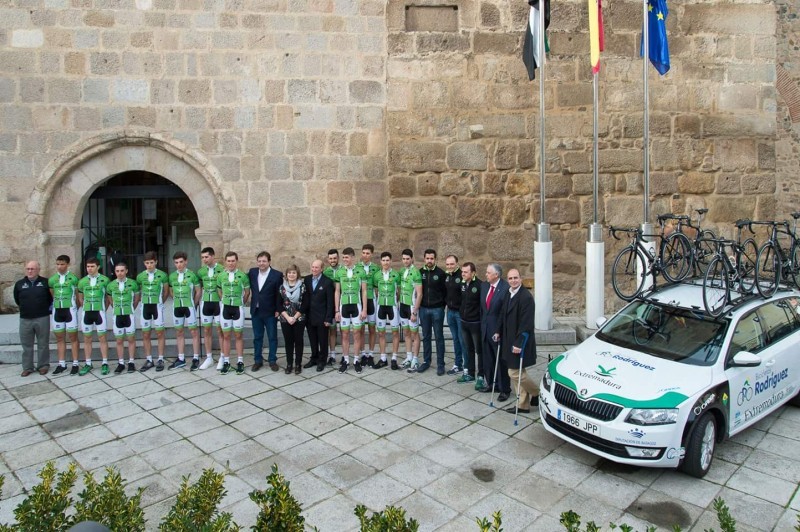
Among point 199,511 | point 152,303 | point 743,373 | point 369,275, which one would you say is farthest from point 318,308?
point 199,511

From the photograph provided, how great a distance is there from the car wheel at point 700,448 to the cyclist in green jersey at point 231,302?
5755 millimetres

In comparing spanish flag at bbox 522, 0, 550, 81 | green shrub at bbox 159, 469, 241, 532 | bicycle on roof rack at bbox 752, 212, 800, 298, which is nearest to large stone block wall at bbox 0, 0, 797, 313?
spanish flag at bbox 522, 0, 550, 81

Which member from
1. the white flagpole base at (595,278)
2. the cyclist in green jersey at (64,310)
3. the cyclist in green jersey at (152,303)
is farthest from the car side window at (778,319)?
the cyclist in green jersey at (64,310)

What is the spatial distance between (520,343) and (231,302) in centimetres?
407

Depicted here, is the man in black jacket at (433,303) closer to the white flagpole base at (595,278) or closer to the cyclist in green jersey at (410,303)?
the cyclist in green jersey at (410,303)

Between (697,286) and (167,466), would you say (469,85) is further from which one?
(167,466)

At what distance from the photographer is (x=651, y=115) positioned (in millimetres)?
12039

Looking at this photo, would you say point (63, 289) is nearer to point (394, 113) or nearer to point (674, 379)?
point (394, 113)

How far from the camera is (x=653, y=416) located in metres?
6.06

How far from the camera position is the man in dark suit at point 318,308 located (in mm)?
9398

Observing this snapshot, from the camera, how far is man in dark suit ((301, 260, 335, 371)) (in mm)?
9398

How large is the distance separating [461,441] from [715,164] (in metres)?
7.98

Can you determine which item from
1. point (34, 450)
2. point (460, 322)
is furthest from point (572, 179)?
point (34, 450)

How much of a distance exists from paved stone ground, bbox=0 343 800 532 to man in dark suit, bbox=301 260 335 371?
569mm
